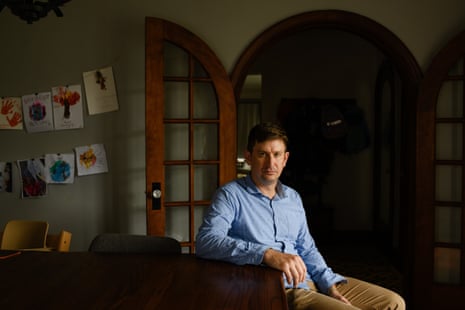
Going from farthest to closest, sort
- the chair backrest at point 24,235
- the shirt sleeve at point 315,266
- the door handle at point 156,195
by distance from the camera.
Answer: the door handle at point 156,195 → the chair backrest at point 24,235 → the shirt sleeve at point 315,266

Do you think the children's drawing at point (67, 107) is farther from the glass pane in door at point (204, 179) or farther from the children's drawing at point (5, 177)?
the glass pane in door at point (204, 179)

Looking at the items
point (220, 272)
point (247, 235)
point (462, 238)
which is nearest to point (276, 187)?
point (247, 235)

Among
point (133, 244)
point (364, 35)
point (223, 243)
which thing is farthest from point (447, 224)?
point (133, 244)

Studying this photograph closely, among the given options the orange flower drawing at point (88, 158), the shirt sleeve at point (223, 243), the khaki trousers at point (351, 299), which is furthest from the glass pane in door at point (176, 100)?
the khaki trousers at point (351, 299)

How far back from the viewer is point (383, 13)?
3.33 meters

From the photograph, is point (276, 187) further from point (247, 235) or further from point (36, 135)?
point (36, 135)

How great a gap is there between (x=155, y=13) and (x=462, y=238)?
2840 millimetres

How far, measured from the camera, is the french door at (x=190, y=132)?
3164 mm

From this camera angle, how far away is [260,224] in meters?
1.97

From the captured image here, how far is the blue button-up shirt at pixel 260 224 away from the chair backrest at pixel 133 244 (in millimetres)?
262

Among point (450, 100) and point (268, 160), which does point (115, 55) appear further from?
point (450, 100)

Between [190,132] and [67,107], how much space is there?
0.98 meters

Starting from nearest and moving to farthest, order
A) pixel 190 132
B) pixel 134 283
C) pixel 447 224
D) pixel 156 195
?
pixel 134 283
pixel 156 195
pixel 190 132
pixel 447 224

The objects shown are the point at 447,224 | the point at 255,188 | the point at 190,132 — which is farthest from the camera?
the point at 447,224
